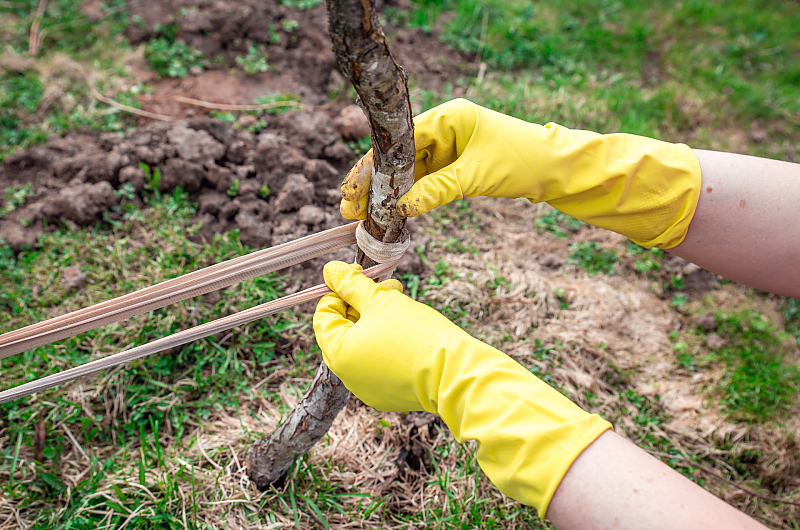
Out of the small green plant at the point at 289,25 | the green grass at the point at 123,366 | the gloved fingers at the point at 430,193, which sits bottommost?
the green grass at the point at 123,366

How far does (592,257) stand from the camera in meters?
2.59

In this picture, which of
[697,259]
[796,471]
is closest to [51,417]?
[697,259]

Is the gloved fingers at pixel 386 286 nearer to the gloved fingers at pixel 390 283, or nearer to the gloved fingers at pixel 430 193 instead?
the gloved fingers at pixel 390 283

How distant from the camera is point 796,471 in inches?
80.4

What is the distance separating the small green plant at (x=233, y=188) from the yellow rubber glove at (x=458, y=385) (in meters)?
1.36

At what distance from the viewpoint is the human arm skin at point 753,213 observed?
4.50 ft

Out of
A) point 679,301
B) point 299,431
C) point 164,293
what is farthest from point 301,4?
point 679,301

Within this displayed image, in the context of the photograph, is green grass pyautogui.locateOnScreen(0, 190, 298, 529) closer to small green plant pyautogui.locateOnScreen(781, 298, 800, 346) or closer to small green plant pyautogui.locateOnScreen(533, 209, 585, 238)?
small green plant pyautogui.locateOnScreen(533, 209, 585, 238)

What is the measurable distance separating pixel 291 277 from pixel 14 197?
1.61 meters

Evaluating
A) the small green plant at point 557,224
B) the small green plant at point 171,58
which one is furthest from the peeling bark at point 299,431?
the small green plant at point 171,58

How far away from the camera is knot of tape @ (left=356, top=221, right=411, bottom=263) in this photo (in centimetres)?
126

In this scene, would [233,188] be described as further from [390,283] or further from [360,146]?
[390,283]

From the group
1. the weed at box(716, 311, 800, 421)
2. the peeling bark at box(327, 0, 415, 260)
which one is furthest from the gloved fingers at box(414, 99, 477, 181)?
the weed at box(716, 311, 800, 421)

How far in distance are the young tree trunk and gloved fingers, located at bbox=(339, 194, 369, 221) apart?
0.33 ft
